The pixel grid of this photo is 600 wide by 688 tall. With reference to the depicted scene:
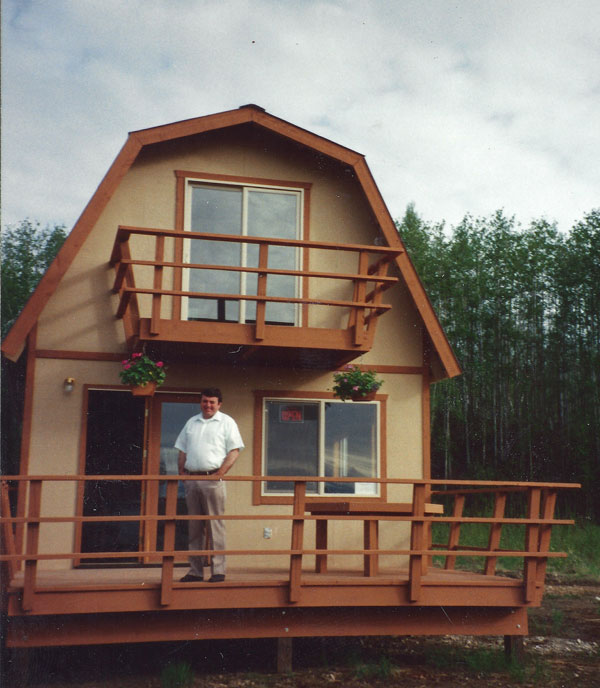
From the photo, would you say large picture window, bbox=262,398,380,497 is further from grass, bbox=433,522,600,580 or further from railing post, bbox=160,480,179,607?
grass, bbox=433,522,600,580

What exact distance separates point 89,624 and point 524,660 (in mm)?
4655

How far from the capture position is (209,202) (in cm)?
1134

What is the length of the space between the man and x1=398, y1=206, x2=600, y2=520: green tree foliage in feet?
66.8

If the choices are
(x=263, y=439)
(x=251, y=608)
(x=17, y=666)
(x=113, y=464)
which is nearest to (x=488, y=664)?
(x=251, y=608)

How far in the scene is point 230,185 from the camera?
37.4ft

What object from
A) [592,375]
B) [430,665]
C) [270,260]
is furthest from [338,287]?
[592,375]

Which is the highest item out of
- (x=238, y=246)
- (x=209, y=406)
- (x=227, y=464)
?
(x=238, y=246)

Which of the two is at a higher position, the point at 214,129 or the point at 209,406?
the point at 214,129

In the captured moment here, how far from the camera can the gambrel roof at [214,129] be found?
10023 millimetres

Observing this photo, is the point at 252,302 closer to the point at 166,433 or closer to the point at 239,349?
the point at 239,349

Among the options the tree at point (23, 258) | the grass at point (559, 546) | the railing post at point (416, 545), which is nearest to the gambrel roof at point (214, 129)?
the railing post at point (416, 545)

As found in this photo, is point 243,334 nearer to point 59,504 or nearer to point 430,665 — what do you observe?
point 59,504

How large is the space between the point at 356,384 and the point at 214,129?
4.04m

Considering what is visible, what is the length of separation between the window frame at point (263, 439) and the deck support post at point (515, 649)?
2.70 metres
